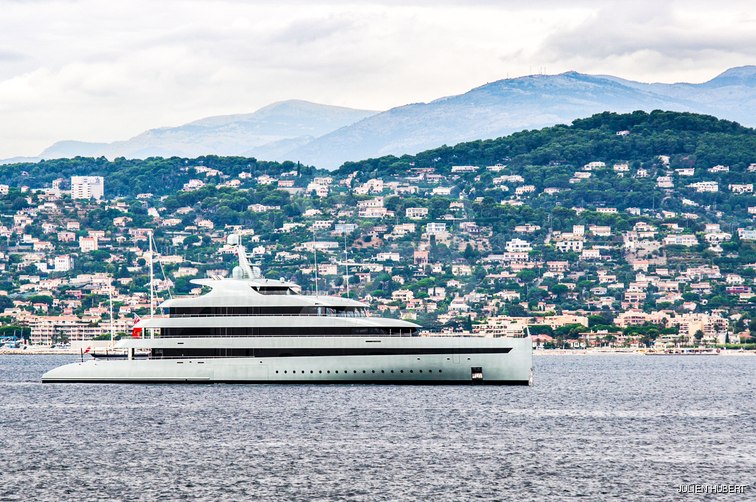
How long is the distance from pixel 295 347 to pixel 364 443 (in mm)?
18045

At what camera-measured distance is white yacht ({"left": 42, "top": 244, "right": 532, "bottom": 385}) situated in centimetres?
6988

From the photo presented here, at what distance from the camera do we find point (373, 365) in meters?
69.9

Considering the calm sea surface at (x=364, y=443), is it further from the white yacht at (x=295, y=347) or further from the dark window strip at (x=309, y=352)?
the dark window strip at (x=309, y=352)

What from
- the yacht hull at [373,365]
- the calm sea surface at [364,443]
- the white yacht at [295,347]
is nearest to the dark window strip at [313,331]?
the white yacht at [295,347]

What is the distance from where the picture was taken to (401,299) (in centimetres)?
18025

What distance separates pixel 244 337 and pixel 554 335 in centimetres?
9871

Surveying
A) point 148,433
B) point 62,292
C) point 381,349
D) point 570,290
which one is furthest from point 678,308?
point 148,433

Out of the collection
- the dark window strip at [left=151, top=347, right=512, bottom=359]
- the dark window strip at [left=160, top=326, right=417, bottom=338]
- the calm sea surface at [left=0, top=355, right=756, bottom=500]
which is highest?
the dark window strip at [left=160, top=326, right=417, bottom=338]

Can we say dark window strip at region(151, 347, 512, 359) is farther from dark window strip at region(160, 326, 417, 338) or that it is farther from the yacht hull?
dark window strip at region(160, 326, 417, 338)

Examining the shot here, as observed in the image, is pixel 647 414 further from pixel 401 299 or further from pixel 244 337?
pixel 401 299

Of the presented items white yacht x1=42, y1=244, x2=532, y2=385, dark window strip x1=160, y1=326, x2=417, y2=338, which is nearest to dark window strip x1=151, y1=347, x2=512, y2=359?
white yacht x1=42, y1=244, x2=532, y2=385

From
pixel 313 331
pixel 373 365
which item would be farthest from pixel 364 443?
pixel 313 331

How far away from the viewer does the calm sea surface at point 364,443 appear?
44.3 metres

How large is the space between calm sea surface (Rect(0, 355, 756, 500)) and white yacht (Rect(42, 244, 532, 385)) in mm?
967
